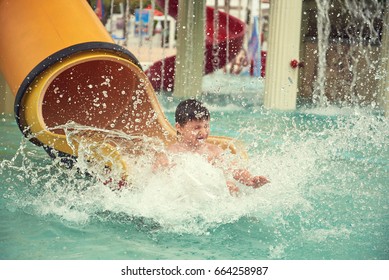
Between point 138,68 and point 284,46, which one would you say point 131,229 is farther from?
point 284,46

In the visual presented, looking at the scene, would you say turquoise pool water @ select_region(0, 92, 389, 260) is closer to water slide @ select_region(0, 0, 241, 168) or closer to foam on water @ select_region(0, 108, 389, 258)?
foam on water @ select_region(0, 108, 389, 258)

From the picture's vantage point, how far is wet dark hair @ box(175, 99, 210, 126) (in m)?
3.81

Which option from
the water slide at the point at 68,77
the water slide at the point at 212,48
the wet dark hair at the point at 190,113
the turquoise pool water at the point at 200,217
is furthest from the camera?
the water slide at the point at 212,48

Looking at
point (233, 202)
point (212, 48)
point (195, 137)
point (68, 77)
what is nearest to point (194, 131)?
point (195, 137)

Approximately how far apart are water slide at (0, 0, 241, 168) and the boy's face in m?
0.50

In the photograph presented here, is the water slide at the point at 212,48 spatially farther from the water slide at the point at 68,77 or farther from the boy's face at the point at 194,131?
the boy's face at the point at 194,131

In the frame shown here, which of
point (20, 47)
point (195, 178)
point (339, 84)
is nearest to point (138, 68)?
point (20, 47)

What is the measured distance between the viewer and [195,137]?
386cm

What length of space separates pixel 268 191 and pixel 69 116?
6.53ft

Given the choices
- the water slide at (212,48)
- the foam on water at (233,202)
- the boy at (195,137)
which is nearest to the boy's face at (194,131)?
the boy at (195,137)

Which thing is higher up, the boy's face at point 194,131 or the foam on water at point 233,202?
the boy's face at point 194,131

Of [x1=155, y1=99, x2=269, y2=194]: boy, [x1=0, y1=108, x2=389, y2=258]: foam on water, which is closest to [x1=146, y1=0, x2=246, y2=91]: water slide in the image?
[x1=0, y1=108, x2=389, y2=258]: foam on water

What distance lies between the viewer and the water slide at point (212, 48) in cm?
1139

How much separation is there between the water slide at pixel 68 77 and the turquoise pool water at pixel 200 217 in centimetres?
39
